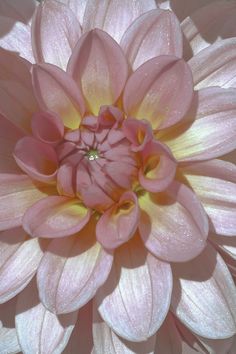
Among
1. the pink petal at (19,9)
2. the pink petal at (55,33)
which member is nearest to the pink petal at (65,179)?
the pink petal at (55,33)

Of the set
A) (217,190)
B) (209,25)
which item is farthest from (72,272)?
(209,25)

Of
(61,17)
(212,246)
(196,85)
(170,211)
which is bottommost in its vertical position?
(212,246)

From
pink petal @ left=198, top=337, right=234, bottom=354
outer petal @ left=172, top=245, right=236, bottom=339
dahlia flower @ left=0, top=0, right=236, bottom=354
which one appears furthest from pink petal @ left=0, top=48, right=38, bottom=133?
pink petal @ left=198, top=337, right=234, bottom=354

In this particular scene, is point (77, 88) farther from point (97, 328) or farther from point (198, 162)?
point (97, 328)

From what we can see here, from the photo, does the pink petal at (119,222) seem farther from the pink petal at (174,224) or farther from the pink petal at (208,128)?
the pink petal at (208,128)

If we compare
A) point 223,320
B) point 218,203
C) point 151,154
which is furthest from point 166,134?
point 223,320

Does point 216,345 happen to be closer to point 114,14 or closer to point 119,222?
point 119,222
